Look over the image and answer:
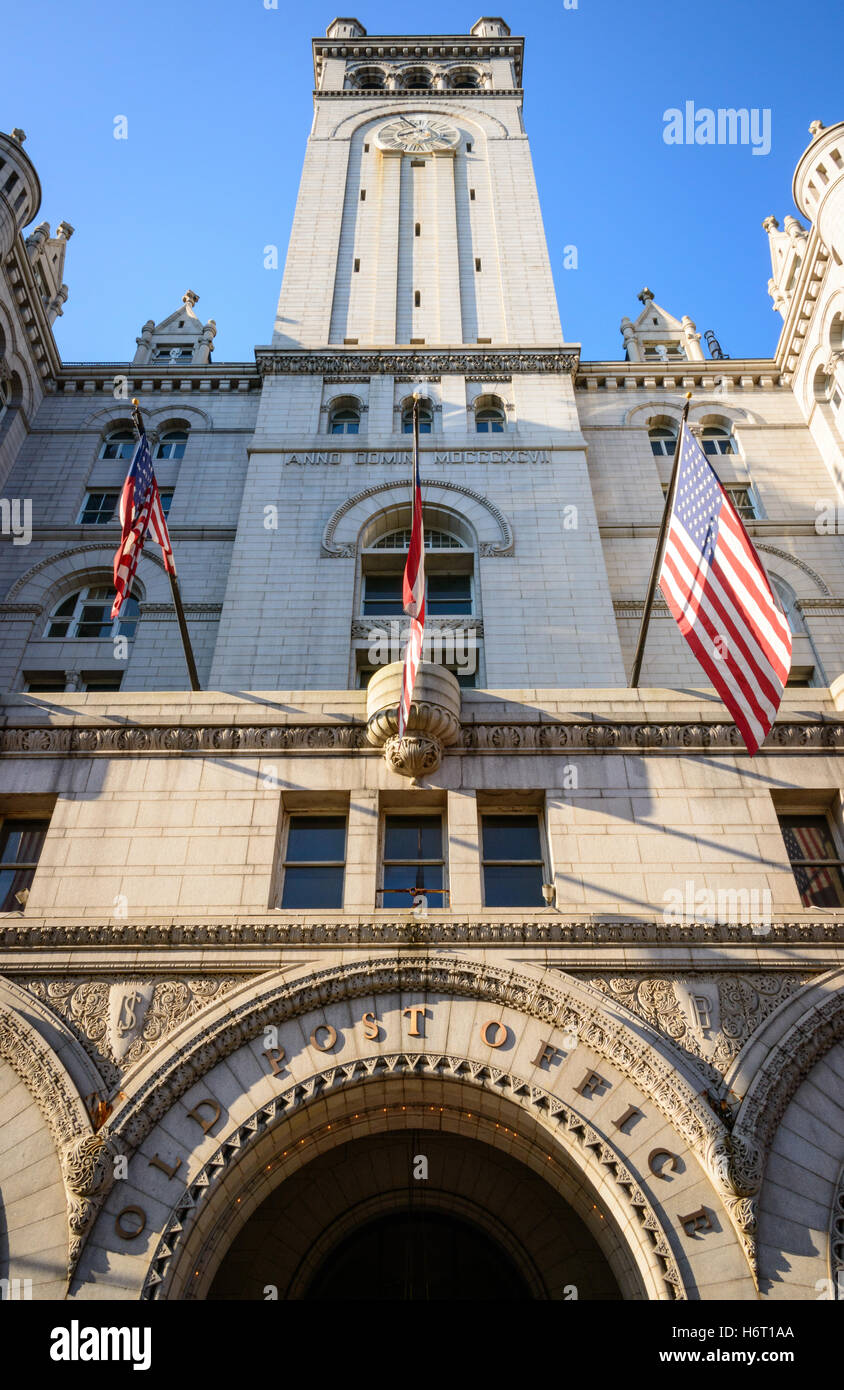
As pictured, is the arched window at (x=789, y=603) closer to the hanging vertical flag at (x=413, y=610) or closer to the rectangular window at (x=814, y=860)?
the rectangular window at (x=814, y=860)

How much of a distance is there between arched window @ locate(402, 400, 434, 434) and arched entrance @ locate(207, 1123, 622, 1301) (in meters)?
20.9

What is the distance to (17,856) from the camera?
54.6ft

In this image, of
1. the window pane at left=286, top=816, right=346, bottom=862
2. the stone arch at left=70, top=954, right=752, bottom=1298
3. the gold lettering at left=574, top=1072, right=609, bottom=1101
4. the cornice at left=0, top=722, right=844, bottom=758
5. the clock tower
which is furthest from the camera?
the clock tower

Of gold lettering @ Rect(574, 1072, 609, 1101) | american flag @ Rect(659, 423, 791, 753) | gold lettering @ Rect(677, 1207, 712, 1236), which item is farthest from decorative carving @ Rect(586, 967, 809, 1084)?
american flag @ Rect(659, 423, 791, 753)

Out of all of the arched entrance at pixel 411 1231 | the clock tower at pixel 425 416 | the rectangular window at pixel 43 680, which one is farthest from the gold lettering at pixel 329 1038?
the rectangular window at pixel 43 680

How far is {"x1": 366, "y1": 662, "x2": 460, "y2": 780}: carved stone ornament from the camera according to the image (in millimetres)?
16625

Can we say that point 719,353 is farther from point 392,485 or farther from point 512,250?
point 392,485

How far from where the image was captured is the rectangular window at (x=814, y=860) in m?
16.0

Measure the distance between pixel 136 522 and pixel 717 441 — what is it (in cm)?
2076

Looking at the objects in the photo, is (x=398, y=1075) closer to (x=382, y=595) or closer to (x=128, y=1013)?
(x=128, y=1013)

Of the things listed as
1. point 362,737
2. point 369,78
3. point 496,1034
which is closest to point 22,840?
point 362,737

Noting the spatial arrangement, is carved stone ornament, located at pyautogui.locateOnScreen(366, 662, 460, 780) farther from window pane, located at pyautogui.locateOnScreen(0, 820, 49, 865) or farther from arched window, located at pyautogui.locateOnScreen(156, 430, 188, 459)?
arched window, located at pyautogui.locateOnScreen(156, 430, 188, 459)

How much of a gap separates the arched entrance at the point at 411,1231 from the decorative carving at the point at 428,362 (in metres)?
23.6

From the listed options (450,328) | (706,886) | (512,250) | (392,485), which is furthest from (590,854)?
(512,250)
